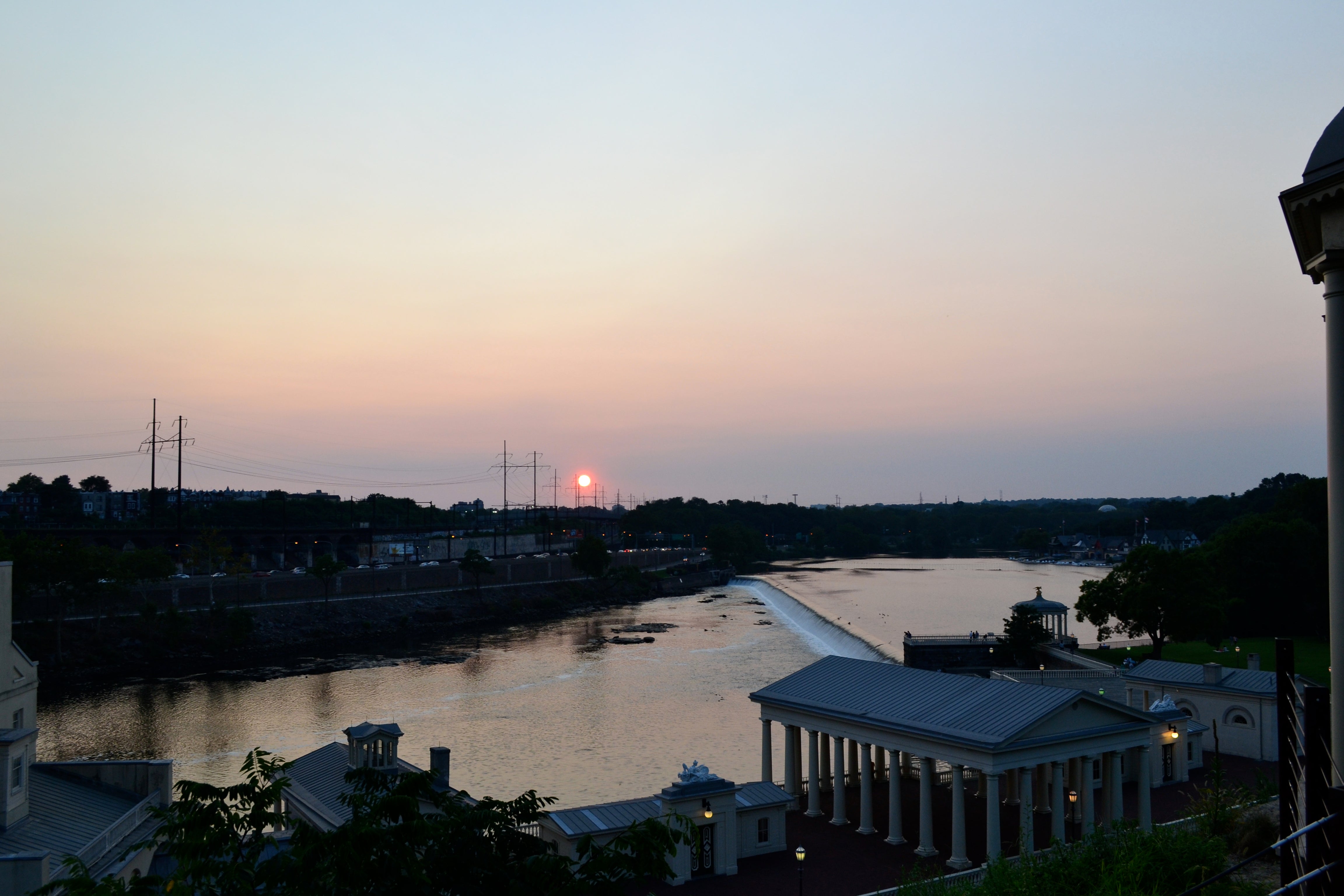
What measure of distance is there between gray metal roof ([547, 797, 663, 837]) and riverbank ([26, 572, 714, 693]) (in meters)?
53.9

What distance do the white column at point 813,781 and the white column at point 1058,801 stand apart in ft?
23.8

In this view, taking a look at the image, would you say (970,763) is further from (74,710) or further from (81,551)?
(81,551)

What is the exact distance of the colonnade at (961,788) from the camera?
26922mm

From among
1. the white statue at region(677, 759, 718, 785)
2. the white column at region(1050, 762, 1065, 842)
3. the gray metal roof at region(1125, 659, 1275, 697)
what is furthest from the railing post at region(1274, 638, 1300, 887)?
the gray metal roof at region(1125, 659, 1275, 697)

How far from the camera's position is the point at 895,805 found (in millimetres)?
28828

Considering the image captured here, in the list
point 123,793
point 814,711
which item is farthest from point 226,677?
point 814,711

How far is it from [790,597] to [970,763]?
4061 inches

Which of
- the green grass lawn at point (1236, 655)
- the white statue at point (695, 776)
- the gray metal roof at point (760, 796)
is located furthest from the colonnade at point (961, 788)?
the green grass lawn at point (1236, 655)

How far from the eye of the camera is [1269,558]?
83438 millimetres

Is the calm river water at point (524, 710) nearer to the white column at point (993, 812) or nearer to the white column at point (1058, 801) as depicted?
the white column at point (1058, 801)

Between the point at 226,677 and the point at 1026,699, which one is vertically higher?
the point at 1026,699

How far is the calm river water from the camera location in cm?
4884

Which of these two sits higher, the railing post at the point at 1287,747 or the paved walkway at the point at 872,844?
the railing post at the point at 1287,747

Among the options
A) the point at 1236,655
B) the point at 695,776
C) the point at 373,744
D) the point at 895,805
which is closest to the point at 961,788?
the point at 895,805
